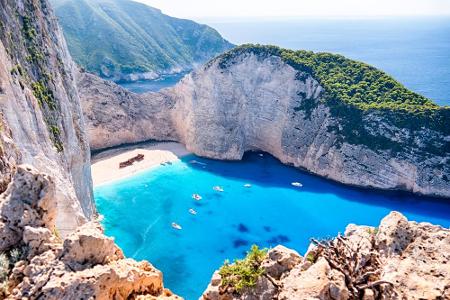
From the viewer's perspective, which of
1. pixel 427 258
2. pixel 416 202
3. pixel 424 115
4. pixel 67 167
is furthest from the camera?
pixel 424 115

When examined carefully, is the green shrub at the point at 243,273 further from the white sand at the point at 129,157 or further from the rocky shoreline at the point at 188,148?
the white sand at the point at 129,157

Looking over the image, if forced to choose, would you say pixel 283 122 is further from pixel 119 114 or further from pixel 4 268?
pixel 4 268

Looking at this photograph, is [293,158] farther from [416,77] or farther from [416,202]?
[416,77]

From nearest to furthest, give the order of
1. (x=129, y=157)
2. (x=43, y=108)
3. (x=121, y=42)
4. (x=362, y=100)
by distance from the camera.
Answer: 1. (x=43, y=108)
2. (x=362, y=100)
3. (x=129, y=157)
4. (x=121, y=42)

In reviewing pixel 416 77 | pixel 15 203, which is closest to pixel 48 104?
pixel 15 203

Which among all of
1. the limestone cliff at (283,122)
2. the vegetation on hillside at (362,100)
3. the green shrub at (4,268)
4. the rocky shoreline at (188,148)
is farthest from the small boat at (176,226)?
the green shrub at (4,268)

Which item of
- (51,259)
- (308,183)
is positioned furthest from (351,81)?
(51,259)
